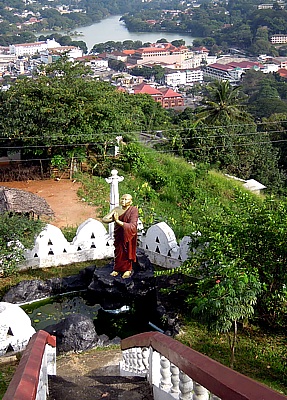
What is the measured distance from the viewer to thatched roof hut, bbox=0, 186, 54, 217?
31.8ft

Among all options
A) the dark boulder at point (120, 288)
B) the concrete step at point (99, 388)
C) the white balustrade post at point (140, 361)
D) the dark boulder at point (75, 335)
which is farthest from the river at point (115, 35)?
the concrete step at point (99, 388)

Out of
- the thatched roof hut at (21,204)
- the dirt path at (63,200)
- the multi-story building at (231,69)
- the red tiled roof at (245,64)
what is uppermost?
the thatched roof hut at (21,204)

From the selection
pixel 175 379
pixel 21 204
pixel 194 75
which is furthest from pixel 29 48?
pixel 175 379

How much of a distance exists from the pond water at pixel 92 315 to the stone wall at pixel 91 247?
0.95 metres

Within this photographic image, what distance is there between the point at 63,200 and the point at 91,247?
124 inches

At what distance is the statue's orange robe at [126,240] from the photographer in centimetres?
736

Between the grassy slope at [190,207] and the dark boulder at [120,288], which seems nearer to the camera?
the grassy slope at [190,207]

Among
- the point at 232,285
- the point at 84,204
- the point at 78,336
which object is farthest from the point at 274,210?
the point at 84,204

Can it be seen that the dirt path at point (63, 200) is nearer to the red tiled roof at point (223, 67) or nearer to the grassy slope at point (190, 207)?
the grassy slope at point (190, 207)

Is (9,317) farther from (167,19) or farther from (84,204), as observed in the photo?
(167,19)

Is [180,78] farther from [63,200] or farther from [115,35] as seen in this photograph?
[63,200]

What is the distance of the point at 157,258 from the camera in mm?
9094

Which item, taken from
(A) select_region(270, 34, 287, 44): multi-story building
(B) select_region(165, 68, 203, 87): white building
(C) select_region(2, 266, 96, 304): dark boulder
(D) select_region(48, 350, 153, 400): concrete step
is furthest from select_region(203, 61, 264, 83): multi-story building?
(D) select_region(48, 350, 153, 400): concrete step

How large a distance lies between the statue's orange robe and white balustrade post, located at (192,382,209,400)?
15.1 ft
